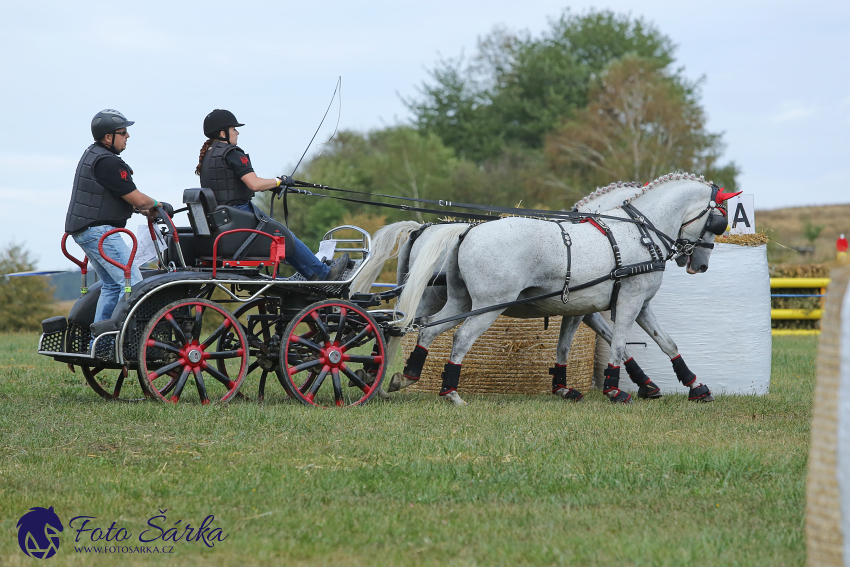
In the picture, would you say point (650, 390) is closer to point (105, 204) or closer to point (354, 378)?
point (354, 378)

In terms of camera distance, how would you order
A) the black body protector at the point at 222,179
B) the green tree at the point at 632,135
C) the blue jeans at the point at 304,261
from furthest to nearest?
the green tree at the point at 632,135, the blue jeans at the point at 304,261, the black body protector at the point at 222,179

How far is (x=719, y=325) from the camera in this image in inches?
323

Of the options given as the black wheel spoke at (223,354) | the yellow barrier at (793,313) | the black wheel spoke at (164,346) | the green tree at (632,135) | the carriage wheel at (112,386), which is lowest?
the yellow barrier at (793,313)

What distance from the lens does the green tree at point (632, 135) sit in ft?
128

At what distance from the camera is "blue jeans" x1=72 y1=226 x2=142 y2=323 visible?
6.35 meters

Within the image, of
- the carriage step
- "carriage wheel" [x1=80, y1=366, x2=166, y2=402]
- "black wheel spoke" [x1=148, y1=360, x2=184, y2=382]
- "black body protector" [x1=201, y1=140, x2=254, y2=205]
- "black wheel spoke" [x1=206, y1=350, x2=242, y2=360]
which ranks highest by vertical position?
"black body protector" [x1=201, y1=140, x2=254, y2=205]

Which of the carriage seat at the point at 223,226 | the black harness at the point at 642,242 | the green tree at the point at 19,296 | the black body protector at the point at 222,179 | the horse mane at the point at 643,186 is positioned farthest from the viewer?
the green tree at the point at 19,296

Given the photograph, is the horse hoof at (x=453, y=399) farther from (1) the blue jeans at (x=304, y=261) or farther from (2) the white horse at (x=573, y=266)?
(1) the blue jeans at (x=304, y=261)

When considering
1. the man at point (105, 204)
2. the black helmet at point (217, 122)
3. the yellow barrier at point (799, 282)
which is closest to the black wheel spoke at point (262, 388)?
the man at point (105, 204)

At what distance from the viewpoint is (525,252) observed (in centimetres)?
703

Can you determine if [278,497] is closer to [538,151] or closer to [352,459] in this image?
[352,459]

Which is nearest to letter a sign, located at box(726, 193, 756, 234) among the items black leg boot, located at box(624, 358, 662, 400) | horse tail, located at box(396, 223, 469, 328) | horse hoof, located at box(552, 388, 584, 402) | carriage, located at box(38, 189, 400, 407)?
black leg boot, located at box(624, 358, 662, 400)

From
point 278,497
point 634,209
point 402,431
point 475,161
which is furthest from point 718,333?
point 475,161

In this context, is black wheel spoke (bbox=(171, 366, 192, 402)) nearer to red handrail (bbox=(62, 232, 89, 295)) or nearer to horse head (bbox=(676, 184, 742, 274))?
red handrail (bbox=(62, 232, 89, 295))
